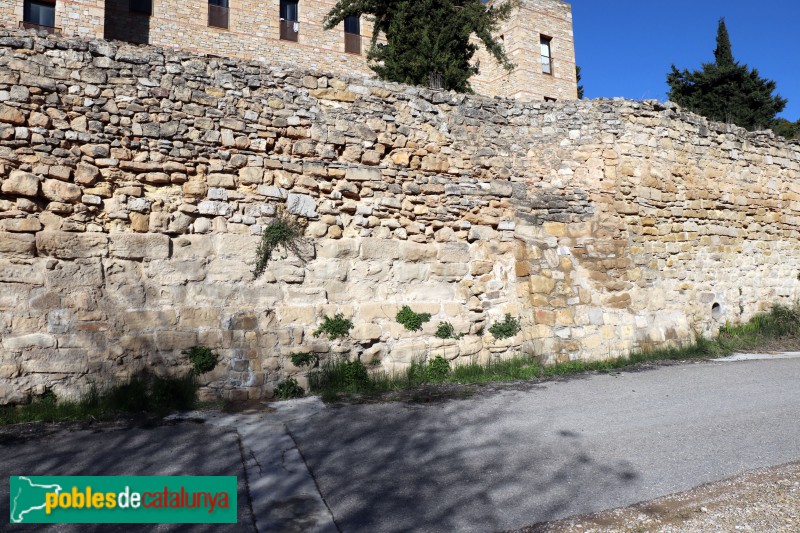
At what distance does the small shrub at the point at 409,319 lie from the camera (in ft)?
23.7

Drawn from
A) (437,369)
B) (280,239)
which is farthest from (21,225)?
(437,369)

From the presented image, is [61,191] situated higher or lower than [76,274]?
higher

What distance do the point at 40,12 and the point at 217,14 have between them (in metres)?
5.14

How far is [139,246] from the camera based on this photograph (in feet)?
19.9

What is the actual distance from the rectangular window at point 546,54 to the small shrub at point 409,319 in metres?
20.1

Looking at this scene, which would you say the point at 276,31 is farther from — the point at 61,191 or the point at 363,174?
the point at 61,191

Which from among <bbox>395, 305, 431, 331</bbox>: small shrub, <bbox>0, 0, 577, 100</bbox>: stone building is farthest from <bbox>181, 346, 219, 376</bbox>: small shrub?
<bbox>0, 0, 577, 100</bbox>: stone building

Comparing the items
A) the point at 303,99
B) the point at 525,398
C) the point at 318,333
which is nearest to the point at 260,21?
the point at 303,99

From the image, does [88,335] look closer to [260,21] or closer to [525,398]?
[525,398]

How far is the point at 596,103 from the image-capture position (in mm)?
8695

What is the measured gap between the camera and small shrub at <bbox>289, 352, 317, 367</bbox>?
6.51m

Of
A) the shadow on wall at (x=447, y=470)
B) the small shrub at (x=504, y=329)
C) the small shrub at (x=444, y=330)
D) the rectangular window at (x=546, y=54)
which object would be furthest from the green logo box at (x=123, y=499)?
the rectangular window at (x=546, y=54)

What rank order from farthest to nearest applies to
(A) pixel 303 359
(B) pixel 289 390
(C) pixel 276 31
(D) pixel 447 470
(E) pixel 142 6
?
1. (C) pixel 276 31
2. (E) pixel 142 6
3. (A) pixel 303 359
4. (B) pixel 289 390
5. (D) pixel 447 470

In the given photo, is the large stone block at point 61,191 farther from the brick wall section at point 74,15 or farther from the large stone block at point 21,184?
the brick wall section at point 74,15
